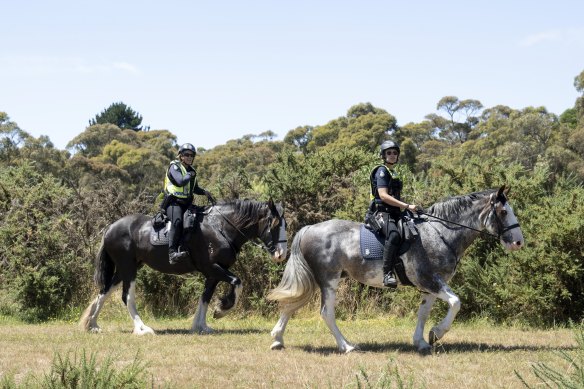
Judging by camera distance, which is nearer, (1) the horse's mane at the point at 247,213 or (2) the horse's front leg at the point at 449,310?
(2) the horse's front leg at the point at 449,310

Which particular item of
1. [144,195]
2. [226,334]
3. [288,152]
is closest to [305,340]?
[226,334]

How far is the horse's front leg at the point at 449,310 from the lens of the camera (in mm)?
8859

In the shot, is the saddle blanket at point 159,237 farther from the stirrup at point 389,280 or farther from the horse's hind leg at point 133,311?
the stirrup at point 389,280

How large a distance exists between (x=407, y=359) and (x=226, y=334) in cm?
385

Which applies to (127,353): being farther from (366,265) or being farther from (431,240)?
(431,240)

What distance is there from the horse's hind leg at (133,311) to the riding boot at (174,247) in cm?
115

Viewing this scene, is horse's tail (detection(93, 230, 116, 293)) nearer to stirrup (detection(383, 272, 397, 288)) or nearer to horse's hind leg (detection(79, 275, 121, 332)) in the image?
horse's hind leg (detection(79, 275, 121, 332))

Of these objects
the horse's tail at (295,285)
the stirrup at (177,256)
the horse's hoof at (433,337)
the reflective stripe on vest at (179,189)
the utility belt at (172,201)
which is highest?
the reflective stripe on vest at (179,189)

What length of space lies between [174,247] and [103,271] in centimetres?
186

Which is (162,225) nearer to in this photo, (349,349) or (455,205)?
(349,349)

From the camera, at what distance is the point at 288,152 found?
15789 mm

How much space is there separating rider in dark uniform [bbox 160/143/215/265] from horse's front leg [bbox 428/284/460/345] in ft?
14.6

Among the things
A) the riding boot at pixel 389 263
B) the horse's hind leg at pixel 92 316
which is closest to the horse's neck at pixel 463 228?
the riding boot at pixel 389 263

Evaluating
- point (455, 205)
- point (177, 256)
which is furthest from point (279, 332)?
point (455, 205)
